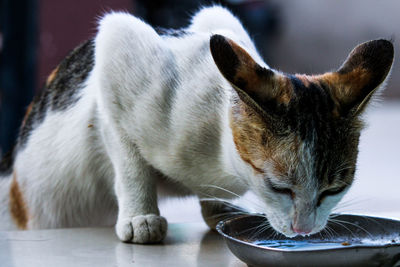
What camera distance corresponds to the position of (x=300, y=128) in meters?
1.46

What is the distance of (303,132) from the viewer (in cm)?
145

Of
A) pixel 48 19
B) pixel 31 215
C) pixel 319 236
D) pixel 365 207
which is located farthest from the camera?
pixel 48 19

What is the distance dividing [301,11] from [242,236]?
954cm

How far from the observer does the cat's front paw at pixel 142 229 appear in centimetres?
186

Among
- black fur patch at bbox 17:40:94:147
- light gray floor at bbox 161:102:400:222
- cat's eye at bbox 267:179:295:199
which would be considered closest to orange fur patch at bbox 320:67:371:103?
light gray floor at bbox 161:102:400:222

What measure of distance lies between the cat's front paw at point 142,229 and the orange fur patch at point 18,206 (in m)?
0.62

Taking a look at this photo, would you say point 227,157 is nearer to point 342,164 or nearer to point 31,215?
Answer: point 342,164

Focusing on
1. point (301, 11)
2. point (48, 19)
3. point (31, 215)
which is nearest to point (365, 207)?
point (31, 215)

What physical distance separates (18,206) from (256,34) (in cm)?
112

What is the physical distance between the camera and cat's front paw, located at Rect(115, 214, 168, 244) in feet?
6.11

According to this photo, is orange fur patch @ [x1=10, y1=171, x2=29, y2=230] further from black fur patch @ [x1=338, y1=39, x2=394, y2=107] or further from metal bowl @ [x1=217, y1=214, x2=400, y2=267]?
black fur patch @ [x1=338, y1=39, x2=394, y2=107]


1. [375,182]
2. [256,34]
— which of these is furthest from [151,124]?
[375,182]

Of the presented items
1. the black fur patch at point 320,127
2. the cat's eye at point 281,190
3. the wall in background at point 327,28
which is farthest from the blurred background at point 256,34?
the cat's eye at point 281,190

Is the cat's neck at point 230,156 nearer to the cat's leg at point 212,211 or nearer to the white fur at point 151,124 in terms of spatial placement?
the white fur at point 151,124
